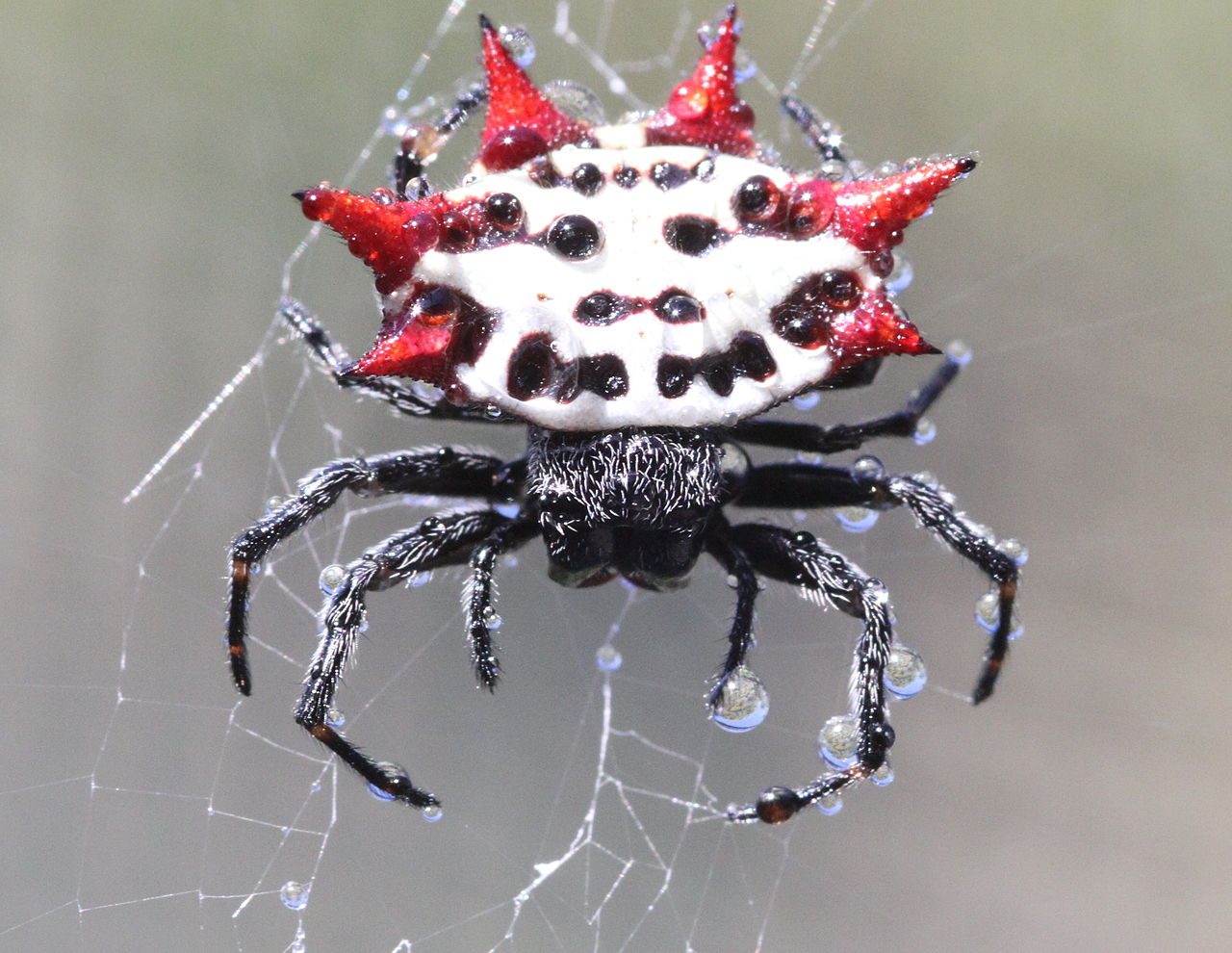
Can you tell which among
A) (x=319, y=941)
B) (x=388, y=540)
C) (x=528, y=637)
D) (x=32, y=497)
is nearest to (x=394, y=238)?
(x=388, y=540)

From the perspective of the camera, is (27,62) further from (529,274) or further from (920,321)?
(529,274)

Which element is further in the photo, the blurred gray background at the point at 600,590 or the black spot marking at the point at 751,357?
the blurred gray background at the point at 600,590

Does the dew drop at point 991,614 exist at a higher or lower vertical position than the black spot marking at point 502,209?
lower

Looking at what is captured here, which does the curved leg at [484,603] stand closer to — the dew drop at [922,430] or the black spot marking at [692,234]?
the black spot marking at [692,234]

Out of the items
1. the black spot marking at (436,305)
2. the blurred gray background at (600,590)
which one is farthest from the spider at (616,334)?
the blurred gray background at (600,590)

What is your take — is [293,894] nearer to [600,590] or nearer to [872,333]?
[872,333]

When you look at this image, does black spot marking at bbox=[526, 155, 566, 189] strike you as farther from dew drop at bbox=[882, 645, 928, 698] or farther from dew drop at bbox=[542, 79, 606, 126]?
dew drop at bbox=[882, 645, 928, 698]

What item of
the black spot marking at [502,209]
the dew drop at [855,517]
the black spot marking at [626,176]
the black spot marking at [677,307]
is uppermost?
the black spot marking at [626,176]

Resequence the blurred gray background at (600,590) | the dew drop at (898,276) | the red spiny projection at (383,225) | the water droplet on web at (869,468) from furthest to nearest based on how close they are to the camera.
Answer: the blurred gray background at (600,590) < the water droplet on web at (869,468) < the dew drop at (898,276) < the red spiny projection at (383,225)
